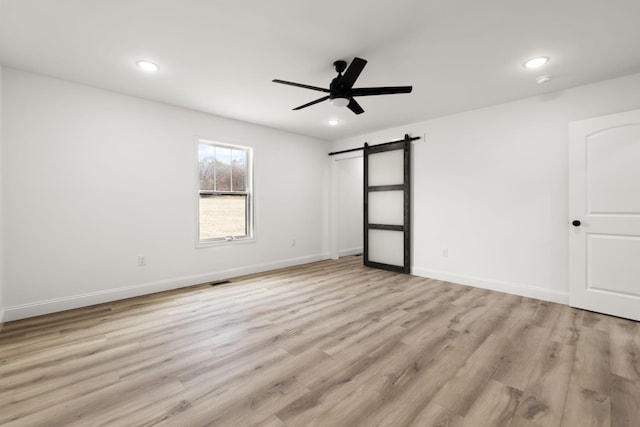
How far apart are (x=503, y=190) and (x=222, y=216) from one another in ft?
14.1

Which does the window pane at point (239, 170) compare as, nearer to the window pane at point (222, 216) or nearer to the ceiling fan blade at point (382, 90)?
the window pane at point (222, 216)

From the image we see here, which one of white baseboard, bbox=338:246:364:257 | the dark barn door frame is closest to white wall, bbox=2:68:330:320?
the dark barn door frame

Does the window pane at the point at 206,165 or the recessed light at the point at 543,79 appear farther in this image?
the window pane at the point at 206,165

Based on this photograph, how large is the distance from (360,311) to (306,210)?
3002 millimetres

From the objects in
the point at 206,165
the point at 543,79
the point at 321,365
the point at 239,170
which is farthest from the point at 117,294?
the point at 543,79

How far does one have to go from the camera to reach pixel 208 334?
2613mm

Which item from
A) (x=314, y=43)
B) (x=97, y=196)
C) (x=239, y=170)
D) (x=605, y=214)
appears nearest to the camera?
(x=314, y=43)

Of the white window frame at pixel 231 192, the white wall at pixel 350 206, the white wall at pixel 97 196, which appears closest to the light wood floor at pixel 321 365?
the white wall at pixel 97 196

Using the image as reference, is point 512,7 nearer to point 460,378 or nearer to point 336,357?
point 460,378

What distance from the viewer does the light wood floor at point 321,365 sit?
1.62 meters

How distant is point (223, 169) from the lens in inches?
185

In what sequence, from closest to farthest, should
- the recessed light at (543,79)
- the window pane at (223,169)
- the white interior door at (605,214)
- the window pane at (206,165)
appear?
the white interior door at (605,214) < the recessed light at (543,79) < the window pane at (206,165) < the window pane at (223,169)

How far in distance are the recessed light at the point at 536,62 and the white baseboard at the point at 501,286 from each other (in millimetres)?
2652

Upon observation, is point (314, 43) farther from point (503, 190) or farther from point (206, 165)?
point (503, 190)
